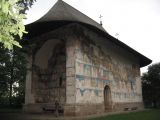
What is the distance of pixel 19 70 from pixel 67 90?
381 centimetres

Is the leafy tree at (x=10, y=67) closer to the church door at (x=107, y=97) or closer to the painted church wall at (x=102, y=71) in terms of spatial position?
the painted church wall at (x=102, y=71)

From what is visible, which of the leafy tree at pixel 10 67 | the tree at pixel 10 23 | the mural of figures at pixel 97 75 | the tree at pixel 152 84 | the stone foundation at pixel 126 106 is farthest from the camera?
the tree at pixel 152 84

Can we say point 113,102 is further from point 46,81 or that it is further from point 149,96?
point 149,96

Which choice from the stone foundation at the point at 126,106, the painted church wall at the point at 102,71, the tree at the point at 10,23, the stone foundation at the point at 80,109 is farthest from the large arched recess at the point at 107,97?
the tree at the point at 10,23

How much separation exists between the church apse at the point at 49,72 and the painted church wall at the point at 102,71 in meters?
1.98

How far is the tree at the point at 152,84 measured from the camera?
3183 centimetres

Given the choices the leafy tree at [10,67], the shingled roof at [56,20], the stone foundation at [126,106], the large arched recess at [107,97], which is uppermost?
the shingled roof at [56,20]

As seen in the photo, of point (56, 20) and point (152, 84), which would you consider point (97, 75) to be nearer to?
point (56, 20)

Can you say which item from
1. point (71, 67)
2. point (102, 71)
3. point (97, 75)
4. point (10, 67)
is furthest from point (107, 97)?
point (10, 67)

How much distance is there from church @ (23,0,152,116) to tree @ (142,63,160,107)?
12.6 meters

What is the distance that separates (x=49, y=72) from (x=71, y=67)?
3.40m

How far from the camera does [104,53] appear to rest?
1844 centimetres

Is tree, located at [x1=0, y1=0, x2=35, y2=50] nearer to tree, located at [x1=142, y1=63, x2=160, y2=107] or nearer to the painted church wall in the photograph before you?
the painted church wall

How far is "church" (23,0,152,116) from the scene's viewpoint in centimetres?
1455
